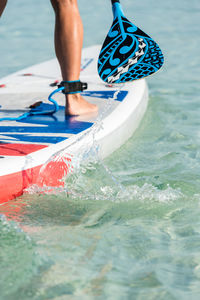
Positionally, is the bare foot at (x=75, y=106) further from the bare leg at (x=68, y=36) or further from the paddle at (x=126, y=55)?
the paddle at (x=126, y=55)

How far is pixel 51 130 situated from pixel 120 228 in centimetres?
83

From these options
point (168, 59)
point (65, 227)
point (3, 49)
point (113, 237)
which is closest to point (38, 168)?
point (65, 227)

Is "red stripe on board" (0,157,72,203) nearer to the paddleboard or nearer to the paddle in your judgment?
the paddleboard

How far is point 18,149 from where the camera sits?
2297mm

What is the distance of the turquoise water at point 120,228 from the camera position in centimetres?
158

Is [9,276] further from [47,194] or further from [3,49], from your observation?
[3,49]

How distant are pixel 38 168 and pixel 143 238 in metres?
0.61

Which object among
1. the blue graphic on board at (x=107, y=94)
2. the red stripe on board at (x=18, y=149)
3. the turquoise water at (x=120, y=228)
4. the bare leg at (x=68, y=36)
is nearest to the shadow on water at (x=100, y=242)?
the turquoise water at (x=120, y=228)

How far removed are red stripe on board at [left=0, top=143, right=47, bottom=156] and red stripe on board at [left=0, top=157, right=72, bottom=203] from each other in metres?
0.11

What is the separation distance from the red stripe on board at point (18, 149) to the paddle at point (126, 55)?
48 centimetres

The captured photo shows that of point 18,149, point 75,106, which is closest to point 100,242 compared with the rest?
point 18,149

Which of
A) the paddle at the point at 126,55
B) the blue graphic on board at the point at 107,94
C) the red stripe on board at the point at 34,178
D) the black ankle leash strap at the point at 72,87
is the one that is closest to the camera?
the red stripe on board at the point at 34,178

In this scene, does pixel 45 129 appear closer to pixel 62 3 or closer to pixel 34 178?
pixel 34 178

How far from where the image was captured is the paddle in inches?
93.3
